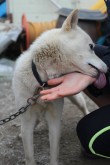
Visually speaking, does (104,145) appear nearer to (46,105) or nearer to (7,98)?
(46,105)

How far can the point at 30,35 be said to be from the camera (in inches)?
190

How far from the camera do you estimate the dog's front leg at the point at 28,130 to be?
2.26 meters

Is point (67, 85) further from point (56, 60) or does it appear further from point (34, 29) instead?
point (34, 29)

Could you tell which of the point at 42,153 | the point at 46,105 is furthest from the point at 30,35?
the point at 46,105

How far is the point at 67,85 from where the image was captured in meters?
2.02

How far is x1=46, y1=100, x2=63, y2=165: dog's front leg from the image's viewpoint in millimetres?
2270

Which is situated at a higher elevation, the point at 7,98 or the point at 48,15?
the point at 48,15

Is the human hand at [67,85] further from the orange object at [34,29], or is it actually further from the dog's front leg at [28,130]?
the orange object at [34,29]

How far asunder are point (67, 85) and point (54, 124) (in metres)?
0.39

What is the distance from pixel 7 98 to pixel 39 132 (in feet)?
2.73

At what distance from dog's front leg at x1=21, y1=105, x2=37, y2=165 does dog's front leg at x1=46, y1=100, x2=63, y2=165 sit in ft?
0.31

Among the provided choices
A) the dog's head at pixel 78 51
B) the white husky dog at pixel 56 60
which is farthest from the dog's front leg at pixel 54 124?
the dog's head at pixel 78 51

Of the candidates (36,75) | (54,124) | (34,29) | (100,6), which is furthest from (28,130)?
(100,6)

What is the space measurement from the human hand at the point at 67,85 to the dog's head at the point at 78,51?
4cm
